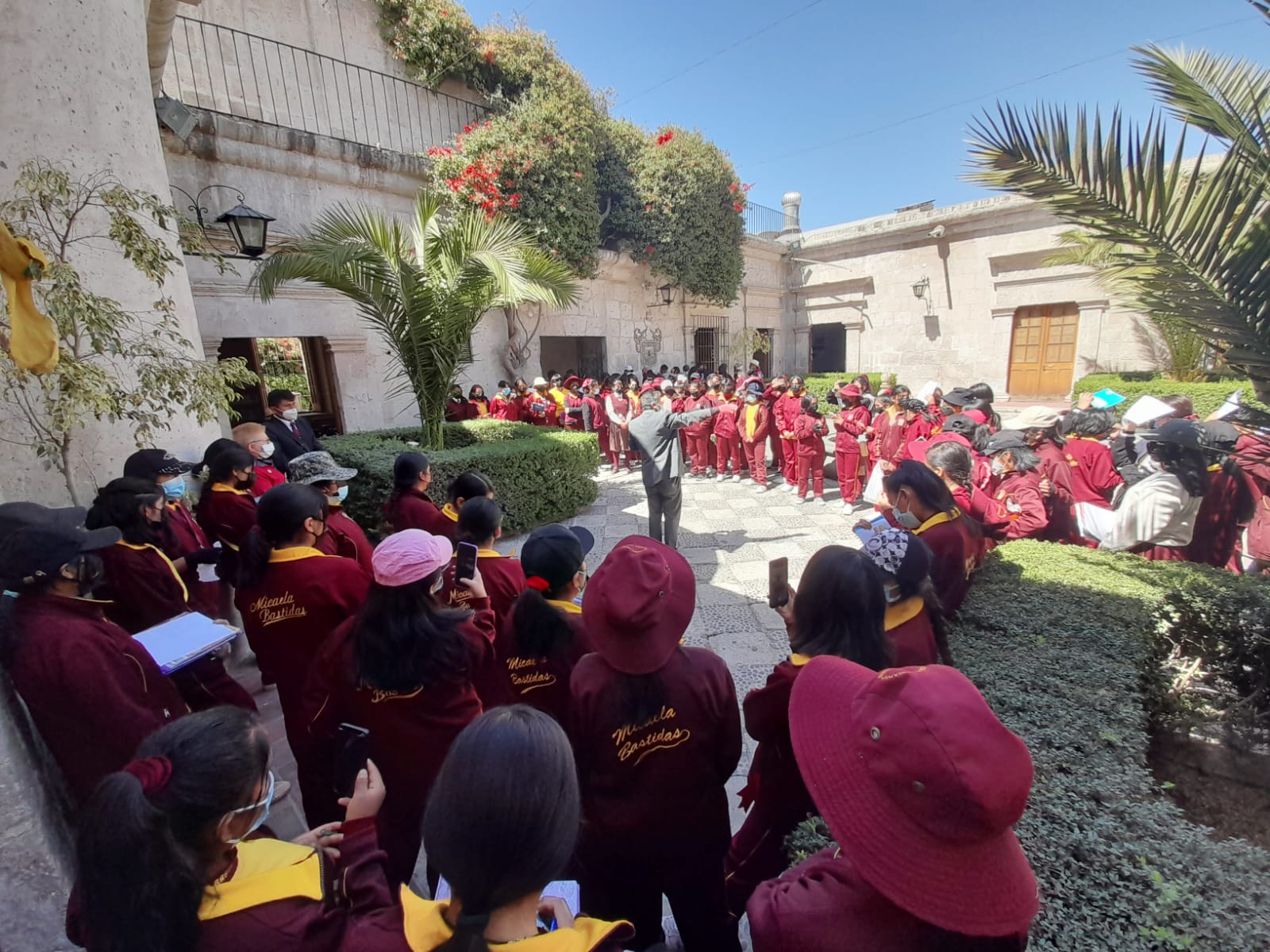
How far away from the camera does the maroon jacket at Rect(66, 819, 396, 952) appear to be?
0.97 meters

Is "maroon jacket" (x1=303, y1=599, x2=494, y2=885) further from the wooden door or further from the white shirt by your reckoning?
the wooden door

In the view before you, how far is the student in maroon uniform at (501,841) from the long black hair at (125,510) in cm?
282

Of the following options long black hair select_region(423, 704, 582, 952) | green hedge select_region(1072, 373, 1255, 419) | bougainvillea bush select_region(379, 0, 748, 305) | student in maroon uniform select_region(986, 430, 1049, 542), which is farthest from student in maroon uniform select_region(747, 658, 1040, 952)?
green hedge select_region(1072, 373, 1255, 419)

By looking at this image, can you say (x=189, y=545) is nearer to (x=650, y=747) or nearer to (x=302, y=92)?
(x=650, y=747)

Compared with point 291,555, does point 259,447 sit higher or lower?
higher

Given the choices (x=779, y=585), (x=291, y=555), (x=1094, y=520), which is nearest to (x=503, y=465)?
(x=291, y=555)

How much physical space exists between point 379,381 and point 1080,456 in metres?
9.53

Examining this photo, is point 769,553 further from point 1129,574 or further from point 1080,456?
point 1129,574

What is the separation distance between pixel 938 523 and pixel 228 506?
4.07 m

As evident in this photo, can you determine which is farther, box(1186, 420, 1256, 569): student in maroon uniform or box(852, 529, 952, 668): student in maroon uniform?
box(1186, 420, 1256, 569): student in maroon uniform

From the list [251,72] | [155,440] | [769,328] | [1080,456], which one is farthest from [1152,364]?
[251,72]

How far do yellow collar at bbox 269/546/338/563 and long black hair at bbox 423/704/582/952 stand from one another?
1770 mm

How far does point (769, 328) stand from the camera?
1955 cm

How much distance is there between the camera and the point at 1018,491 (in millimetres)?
A: 3811
